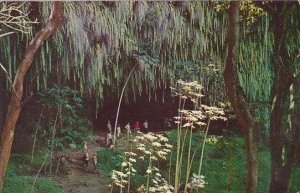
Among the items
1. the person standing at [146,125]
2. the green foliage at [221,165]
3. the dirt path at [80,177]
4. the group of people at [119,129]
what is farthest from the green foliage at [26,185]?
the person standing at [146,125]

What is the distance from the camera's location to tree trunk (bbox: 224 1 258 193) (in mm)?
3180

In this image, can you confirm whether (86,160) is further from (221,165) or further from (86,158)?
(221,165)

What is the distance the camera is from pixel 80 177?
5570 mm

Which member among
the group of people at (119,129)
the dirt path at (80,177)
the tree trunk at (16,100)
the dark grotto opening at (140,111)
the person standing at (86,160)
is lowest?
the dirt path at (80,177)

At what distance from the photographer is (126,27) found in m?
5.74

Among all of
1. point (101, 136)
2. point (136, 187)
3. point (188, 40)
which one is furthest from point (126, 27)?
point (136, 187)

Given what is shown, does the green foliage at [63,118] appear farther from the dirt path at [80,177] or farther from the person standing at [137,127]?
the person standing at [137,127]

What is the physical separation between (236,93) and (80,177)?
9.29 ft

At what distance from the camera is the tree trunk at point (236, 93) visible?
318cm

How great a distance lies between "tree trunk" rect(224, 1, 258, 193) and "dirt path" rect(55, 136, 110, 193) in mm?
2189

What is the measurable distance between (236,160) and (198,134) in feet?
2.05

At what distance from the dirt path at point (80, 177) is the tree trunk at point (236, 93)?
2.19m

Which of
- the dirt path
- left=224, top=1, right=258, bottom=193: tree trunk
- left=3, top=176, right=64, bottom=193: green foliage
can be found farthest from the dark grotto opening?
left=224, top=1, right=258, bottom=193: tree trunk

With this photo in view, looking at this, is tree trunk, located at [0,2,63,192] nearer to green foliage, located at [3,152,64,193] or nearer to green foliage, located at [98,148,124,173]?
green foliage, located at [3,152,64,193]
